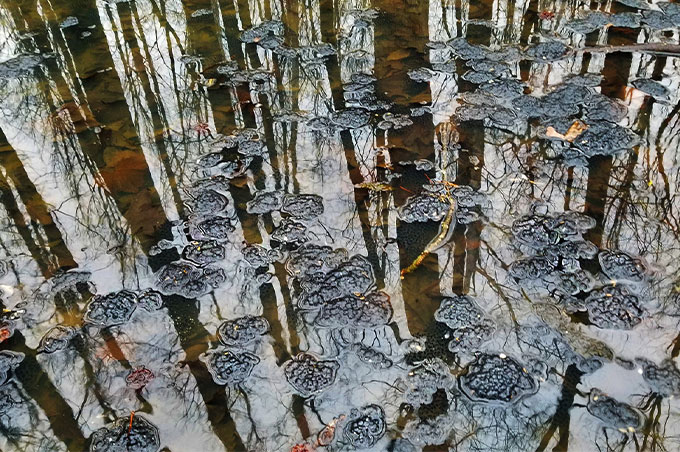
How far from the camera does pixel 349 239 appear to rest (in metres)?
3.46

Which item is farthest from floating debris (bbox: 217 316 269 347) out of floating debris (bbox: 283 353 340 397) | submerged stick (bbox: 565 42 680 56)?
submerged stick (bbox: 565 42 680 56)

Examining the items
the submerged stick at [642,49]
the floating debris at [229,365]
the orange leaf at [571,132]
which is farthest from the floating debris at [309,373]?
the submerged stick at [642,49]

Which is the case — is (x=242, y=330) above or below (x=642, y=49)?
below

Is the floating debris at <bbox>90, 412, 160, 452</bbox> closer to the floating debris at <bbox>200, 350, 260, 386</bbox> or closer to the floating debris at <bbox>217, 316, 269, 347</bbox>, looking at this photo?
the floating debris at <bbox>200, 350, 260, 386</bbox>

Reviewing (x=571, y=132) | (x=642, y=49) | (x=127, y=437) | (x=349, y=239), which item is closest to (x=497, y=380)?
(x=349, y=239)

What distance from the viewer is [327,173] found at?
13.1 ft

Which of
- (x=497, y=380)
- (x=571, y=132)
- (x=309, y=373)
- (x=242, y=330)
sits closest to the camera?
(x=497, y=380)

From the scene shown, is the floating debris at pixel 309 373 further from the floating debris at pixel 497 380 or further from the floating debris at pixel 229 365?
the floating debris at pixel 497 380

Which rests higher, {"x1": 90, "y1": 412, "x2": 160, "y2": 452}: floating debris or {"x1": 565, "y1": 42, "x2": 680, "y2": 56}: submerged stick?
{"x1": 565, "y1": 42, "x2": 680, "y2": 56}: submerged stick

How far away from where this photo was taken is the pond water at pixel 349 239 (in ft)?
8.53

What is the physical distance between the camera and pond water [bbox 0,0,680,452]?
2.60 meters

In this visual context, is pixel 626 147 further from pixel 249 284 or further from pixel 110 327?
pixel 110 327

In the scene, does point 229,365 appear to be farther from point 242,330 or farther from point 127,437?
point 127,437

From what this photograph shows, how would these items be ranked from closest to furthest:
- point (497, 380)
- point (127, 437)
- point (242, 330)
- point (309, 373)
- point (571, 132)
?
point (127, 437) → point (497, 380) → point (309, 373) → point (242, 330) → point (571, 132)
